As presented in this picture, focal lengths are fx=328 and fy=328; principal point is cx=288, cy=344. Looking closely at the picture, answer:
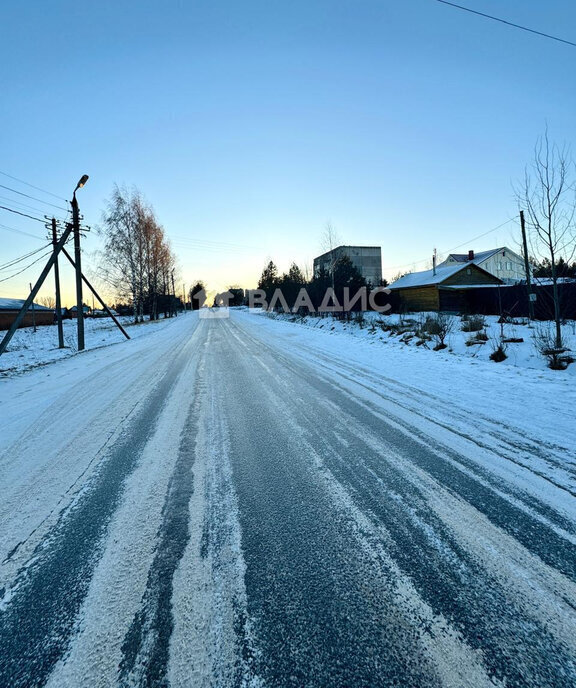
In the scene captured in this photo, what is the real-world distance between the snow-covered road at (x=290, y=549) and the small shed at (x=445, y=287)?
→ 2613 centimetres

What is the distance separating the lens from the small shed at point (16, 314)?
32781 mm

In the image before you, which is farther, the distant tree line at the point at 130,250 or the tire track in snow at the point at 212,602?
the distant tree line at the point at 130,250

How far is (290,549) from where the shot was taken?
6.36 ft

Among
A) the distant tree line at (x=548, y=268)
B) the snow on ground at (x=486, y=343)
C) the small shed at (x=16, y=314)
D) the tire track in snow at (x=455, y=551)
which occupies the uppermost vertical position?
the small shed at (x=16, y=314)

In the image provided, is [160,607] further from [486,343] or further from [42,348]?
[42,348]

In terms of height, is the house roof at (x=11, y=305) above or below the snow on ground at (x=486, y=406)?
above

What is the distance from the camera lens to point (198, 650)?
1.38 m

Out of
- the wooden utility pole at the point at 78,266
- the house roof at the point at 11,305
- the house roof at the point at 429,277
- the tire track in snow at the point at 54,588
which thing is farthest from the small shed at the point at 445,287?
the house roof at the point at 11,305

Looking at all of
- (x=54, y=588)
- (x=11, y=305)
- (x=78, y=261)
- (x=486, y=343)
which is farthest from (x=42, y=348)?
(x=11, y=305)

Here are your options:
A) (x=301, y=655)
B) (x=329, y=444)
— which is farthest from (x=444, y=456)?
(x=301, y=655)

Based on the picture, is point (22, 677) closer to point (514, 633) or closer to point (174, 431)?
point (514, 633)

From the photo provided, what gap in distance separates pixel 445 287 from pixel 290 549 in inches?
1182

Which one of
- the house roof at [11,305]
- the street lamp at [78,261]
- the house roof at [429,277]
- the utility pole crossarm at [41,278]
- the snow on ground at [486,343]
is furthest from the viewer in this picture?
the house roof at [11,305]

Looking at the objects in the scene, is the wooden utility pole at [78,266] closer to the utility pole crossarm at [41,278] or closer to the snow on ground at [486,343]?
the utility pole crossarm at [41,278]
